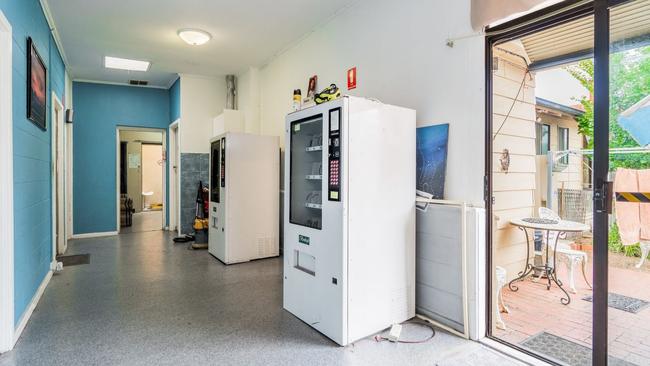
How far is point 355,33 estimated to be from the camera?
3549 mm

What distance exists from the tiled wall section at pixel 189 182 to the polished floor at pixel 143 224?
4.78ft

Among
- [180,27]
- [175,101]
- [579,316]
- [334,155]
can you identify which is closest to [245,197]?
[180,27]

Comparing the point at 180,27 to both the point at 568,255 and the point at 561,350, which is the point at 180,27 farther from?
the point at 568,255

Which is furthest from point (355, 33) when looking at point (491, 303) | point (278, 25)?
point (491, 303)

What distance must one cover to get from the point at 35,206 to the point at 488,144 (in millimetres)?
3938

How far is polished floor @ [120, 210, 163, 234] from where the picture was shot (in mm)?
7223

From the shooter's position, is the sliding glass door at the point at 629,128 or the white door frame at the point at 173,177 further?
the white door frame at the point at 173,177

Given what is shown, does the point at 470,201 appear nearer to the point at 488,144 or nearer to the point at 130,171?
the point at 488,144

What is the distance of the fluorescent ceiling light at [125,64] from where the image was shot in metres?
5.56

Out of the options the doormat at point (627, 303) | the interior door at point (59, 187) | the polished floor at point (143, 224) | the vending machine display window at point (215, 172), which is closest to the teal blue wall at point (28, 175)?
the interior door at point (59, 187)

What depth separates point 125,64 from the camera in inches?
230

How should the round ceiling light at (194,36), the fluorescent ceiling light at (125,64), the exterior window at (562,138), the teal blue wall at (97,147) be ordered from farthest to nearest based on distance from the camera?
the teal blue wall at (97,147), the fluorescent ceiling light at (125,64), the exterior window at (562,138), the round ceiling light at (194,36)

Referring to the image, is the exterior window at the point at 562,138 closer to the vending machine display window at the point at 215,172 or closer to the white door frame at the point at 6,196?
the vending machine display window at the point at 215,172

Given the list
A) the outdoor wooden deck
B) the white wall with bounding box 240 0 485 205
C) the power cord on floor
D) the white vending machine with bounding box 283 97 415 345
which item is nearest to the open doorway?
the white wall with bounding box 240 0 485 205
